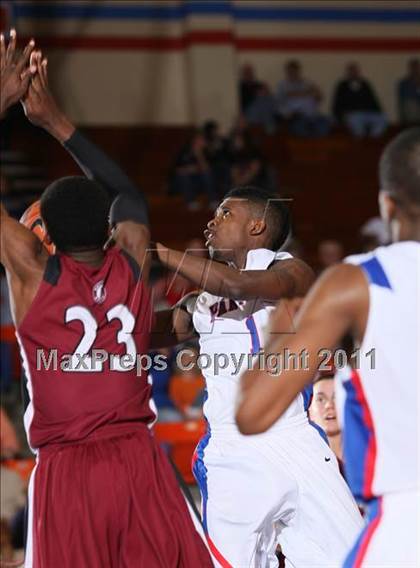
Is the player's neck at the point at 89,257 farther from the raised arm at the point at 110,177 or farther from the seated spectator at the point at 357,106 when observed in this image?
the seated spectator at the point at 357,106

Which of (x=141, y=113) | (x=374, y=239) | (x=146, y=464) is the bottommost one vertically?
(x=146, y=464)

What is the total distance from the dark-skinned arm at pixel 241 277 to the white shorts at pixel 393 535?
1.21 metres

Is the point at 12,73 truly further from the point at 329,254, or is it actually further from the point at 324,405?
the point at 329,254

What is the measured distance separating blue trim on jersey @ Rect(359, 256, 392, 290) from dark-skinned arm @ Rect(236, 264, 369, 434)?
24mm

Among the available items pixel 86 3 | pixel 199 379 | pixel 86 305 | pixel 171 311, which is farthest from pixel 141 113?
pixel 86 305

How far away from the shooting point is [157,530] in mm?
3650

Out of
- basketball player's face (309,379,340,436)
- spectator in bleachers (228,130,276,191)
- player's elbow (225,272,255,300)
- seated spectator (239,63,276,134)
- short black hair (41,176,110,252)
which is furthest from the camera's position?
seated spectator (239,63,276,134)

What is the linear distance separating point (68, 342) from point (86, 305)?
0.43 feet

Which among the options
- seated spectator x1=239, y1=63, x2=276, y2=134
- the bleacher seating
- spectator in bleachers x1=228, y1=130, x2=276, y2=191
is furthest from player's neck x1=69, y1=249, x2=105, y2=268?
seated spectator x1=239, y1=63, x2=276, y2=134

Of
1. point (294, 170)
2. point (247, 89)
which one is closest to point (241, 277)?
point (294, 170)

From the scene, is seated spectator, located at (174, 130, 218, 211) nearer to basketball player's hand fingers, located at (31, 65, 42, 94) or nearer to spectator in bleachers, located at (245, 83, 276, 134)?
spectator in bleachers, located at (245, 83, 276, 134)

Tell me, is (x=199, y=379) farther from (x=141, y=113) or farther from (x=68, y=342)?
(x=141, y=113)

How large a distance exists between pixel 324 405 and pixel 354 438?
2485mm

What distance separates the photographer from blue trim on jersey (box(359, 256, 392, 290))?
281 centimetres
